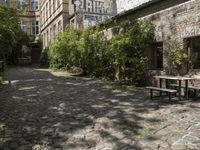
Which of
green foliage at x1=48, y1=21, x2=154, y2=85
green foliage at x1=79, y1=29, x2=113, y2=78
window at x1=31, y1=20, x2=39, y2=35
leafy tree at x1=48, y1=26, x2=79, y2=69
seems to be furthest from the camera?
window at x1=31, y1=20, x2=39, y2=35

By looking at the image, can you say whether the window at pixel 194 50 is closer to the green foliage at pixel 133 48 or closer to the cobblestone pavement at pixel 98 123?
the cobblestone pavement at pixel 98 123

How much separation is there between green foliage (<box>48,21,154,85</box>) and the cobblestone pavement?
10.0 feet

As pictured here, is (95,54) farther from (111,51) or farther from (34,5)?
(34,5)

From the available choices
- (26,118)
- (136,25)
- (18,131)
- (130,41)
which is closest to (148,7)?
(136,25)

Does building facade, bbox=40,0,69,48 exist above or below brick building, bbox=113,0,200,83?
above

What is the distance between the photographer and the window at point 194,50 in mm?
10000

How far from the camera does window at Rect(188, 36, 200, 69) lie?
1000 centimetres

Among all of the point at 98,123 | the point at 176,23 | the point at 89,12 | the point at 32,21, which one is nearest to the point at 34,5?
the point at 32,21

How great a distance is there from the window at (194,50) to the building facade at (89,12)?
14.0m

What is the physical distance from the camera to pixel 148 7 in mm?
12602

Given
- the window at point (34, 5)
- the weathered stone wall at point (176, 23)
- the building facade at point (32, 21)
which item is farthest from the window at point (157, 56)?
the window at point (34, 5)

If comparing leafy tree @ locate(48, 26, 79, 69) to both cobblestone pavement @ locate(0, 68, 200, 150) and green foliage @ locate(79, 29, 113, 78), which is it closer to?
green foliage @ locate(79, 29, 113, 78)

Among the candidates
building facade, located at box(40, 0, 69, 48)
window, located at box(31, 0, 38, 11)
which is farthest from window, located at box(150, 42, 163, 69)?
window, located at box(31, 0, 38, 11)

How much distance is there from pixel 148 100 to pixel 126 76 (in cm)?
445
